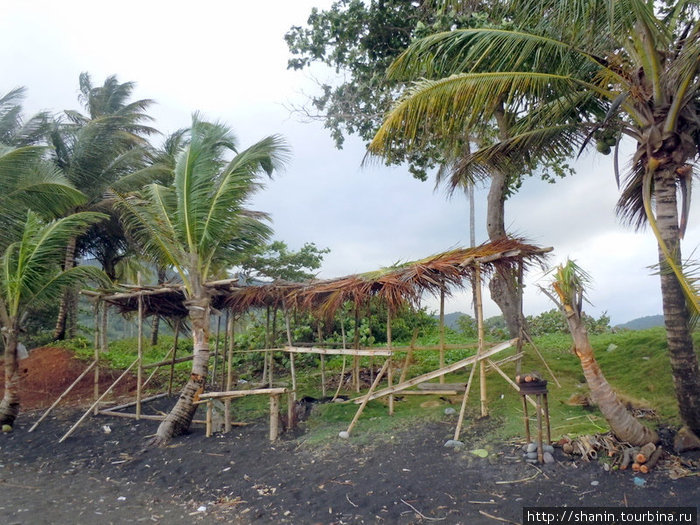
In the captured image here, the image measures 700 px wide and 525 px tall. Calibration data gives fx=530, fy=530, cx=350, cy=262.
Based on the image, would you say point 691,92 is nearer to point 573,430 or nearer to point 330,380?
point 573,430

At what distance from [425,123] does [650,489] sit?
→ 5.02 metres

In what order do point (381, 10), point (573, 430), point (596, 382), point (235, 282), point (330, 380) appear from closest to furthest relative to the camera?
point (596, 382), point (573, 430), point (235, 282), point (381, 10), point (330, 380)

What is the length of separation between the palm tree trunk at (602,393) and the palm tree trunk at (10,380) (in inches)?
412

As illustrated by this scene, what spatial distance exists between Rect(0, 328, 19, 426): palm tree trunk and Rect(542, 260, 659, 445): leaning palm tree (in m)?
10.4

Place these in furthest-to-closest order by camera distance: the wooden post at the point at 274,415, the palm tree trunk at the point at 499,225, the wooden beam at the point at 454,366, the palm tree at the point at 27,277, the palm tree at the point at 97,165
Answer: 1. the palm tree at the point at 97,165
2. the palm tree trunk at the point at 499,225
3. the palm tree at the point at 27,277
4. the wooden post at the point at 274,415
5. the wooden beam at the point at 454,366

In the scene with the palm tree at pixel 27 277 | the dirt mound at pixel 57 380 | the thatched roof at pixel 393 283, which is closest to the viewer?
the thatched roof at pixel 393 283

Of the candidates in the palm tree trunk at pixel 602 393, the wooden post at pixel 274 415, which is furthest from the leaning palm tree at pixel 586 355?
the wooden post at pixel 274 415

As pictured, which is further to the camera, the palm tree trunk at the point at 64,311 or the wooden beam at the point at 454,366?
the palm tree trunk at the point at 64,311

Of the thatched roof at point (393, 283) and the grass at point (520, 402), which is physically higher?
the thatched roof at point (393, 283)

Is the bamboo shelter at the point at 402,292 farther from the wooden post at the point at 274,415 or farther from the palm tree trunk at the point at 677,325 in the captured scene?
the palm tree trunk at the point at 677,325

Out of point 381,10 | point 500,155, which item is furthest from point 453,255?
point 381,10

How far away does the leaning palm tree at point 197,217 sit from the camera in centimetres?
916

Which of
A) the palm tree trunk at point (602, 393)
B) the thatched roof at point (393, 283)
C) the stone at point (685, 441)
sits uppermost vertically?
the thatched roof at point (393, 283)

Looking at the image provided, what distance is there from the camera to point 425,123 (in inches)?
286
